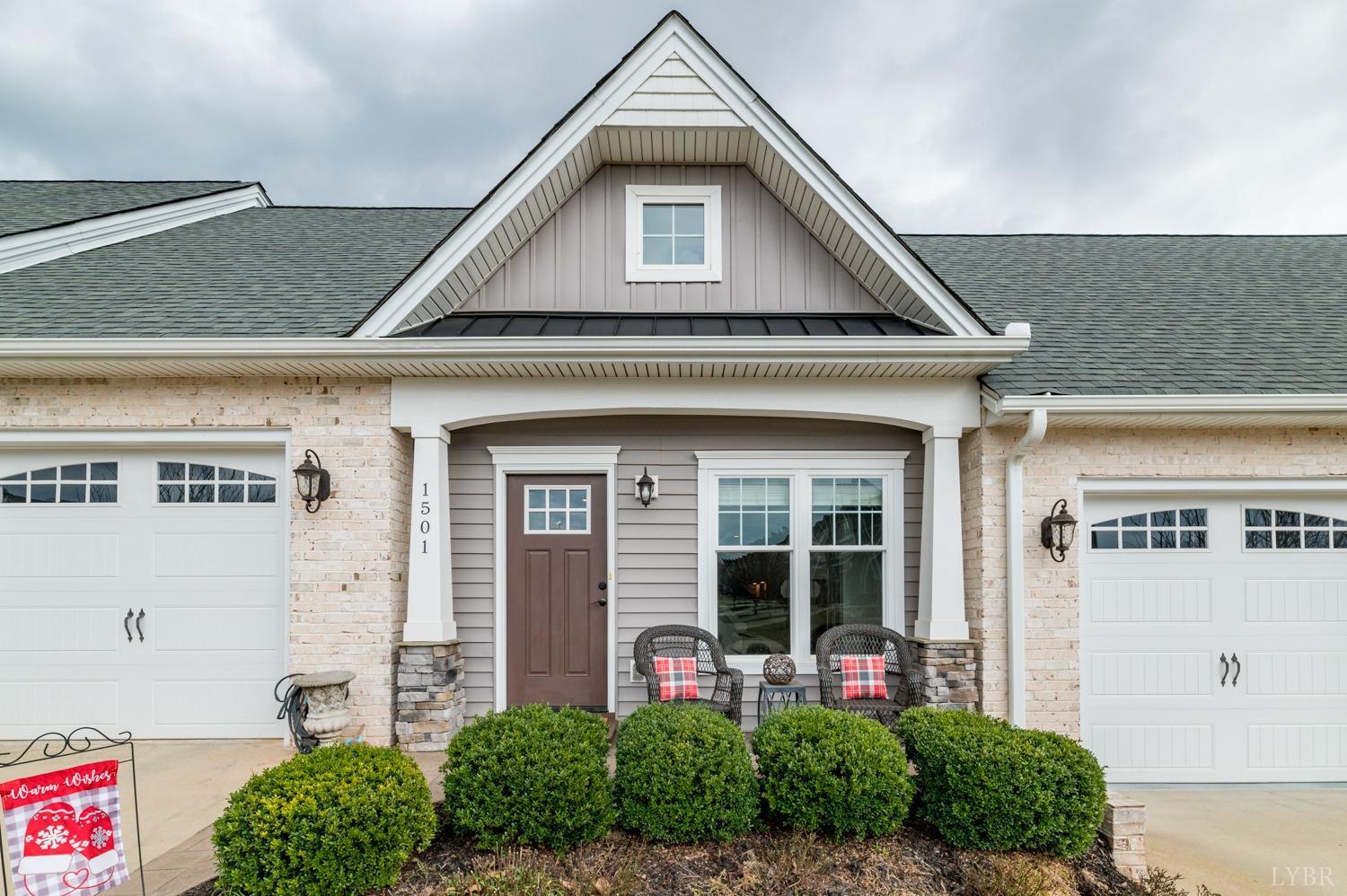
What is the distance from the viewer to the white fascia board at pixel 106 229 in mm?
6668

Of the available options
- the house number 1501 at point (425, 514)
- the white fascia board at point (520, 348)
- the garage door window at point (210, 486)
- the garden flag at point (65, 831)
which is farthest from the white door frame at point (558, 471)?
the garden flag at point (65, 831)

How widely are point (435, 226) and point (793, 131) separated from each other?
4.64 meters

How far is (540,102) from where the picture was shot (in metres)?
18.2

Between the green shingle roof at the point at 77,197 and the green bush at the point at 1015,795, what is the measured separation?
8846mm

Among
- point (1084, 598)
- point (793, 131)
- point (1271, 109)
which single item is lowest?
point (1084, 598)

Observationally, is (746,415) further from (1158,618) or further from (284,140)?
(284,140)

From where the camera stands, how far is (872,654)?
564cm

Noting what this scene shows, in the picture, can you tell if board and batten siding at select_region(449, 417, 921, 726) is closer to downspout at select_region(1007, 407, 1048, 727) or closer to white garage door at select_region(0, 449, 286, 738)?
downspout at select_region(1007, 407, 1048, 727)

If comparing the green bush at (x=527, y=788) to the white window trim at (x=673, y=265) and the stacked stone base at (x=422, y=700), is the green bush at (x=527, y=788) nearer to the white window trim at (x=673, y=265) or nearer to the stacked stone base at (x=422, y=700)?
the stacked stone base at (x=422, y=700)

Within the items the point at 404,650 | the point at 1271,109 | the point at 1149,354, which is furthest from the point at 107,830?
the point at 1271,109

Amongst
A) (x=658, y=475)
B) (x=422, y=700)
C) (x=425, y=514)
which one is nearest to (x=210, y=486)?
(x=425, y=514)

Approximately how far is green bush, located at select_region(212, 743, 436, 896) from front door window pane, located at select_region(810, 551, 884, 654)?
3619mm

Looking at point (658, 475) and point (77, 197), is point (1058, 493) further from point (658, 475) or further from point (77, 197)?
point (77, 197)

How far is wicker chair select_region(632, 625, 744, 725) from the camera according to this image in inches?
206
